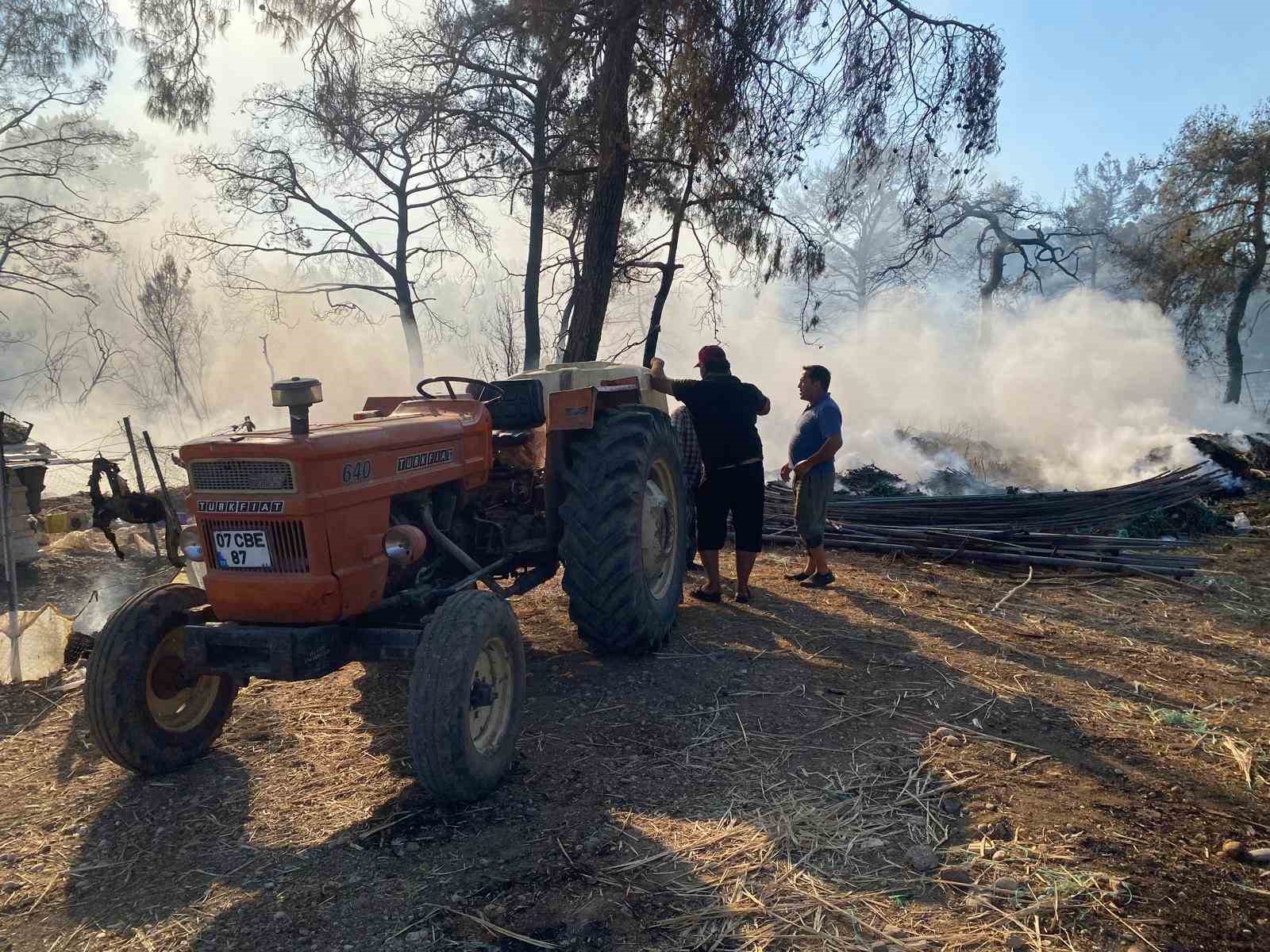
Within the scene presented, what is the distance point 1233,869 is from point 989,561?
4958mm

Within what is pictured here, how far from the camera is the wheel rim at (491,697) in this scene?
11.2ft

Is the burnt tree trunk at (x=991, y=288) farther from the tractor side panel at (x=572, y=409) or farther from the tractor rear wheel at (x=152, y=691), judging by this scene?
the tractor rear wheel at (x=152, y=691)

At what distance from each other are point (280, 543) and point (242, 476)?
0.32 m

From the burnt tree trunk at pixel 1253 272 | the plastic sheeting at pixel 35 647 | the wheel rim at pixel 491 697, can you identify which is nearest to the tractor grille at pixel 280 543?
the wheel rim at pixel 491 697

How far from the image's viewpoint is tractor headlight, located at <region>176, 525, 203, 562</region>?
3588mm

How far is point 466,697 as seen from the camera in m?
3.19

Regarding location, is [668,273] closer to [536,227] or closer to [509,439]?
[536,227]

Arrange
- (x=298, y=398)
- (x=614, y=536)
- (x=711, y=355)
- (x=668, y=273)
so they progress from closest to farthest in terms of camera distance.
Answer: (x=298, y=398), (x=614, y=536), (x=711, y=355), (x=668, y=273)

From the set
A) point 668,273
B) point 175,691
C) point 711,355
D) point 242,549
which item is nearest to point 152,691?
point 175,691

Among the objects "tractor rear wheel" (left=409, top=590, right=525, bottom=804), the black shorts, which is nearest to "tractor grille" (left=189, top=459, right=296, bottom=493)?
"tractor rear wheel" (left=409, top=590, right=525, bottom=804)

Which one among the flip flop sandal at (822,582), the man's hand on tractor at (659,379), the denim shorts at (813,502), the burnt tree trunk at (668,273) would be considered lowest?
the flip flop sandal at (822,582)

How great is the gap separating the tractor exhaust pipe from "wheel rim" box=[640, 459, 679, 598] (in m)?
2.24

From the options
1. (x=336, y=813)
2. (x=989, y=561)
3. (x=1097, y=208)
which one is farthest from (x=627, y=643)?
(x=1097, y=208)

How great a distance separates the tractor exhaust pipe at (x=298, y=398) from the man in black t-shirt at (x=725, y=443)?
321cm
